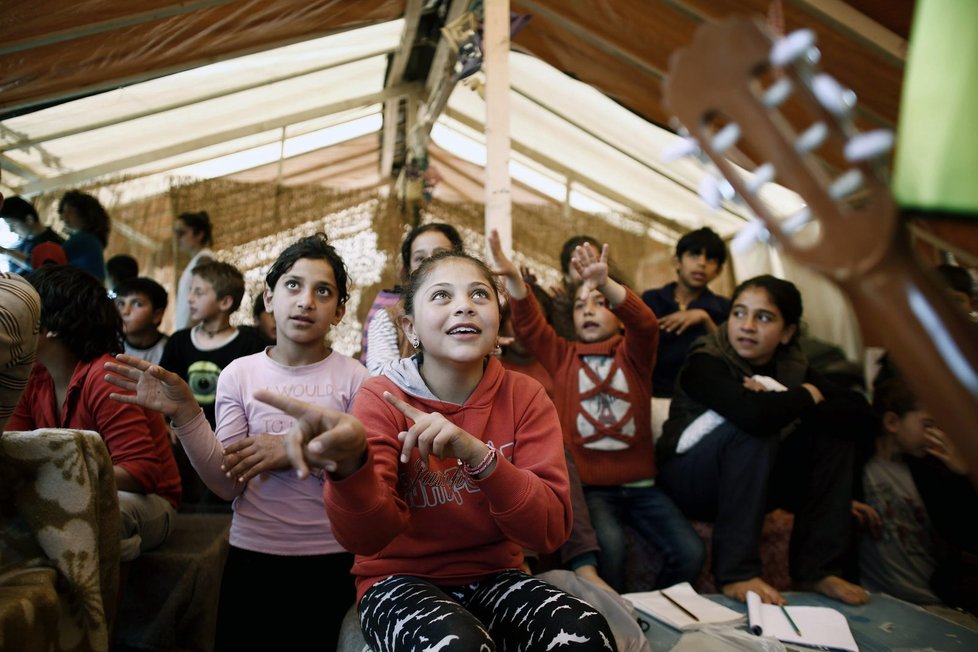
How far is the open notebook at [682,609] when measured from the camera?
170 cm

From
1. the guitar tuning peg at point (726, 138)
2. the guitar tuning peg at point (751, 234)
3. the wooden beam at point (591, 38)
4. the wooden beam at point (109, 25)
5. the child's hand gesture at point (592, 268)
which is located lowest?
the guitar tuning peg at point (751, 234)

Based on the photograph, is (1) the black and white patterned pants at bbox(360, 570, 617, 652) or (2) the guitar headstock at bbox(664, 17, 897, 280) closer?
(2) the guitar headstock at bbox(664, 17, 897, 280)

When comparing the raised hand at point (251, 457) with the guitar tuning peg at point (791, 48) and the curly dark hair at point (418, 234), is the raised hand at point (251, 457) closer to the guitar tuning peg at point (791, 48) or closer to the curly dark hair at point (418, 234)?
the curly dark hair at point (418, 234)

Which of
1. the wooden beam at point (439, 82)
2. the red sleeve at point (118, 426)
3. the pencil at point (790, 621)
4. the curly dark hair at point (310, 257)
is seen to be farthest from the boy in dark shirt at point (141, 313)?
the pencil at point (790, 621)

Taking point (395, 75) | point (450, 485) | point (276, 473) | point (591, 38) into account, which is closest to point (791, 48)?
point (450, 485)

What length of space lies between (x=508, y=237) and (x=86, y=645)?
A: 5.93ft

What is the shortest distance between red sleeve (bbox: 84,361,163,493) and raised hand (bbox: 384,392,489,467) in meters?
1.06

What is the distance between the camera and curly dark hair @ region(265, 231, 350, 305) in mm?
1706

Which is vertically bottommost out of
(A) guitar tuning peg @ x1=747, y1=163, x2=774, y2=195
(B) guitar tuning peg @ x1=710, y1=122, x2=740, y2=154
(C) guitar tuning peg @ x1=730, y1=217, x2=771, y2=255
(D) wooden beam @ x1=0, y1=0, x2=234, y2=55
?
(C) guitar tuning peg @ x1=730, y1=217, x2=771, y2=255

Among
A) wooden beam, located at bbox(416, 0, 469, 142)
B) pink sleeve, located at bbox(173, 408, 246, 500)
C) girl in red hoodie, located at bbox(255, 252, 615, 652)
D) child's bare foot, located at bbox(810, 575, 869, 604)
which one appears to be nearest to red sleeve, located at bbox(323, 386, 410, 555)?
girl in red hoodie, located at bbox(255, 252, 615, 652)

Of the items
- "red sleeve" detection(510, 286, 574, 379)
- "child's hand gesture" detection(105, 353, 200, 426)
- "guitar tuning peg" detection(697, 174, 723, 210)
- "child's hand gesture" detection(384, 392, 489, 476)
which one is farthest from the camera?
"red sleeve" detection(510, 286, 574, 379)

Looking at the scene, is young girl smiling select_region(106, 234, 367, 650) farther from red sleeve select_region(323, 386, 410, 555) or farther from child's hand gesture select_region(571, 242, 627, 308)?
child's hand gesture select_region(571, 242, 627, 308)

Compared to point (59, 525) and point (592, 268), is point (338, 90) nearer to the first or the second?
point (592, 268)

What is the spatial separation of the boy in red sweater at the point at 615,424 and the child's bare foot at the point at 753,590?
0.14 metres
